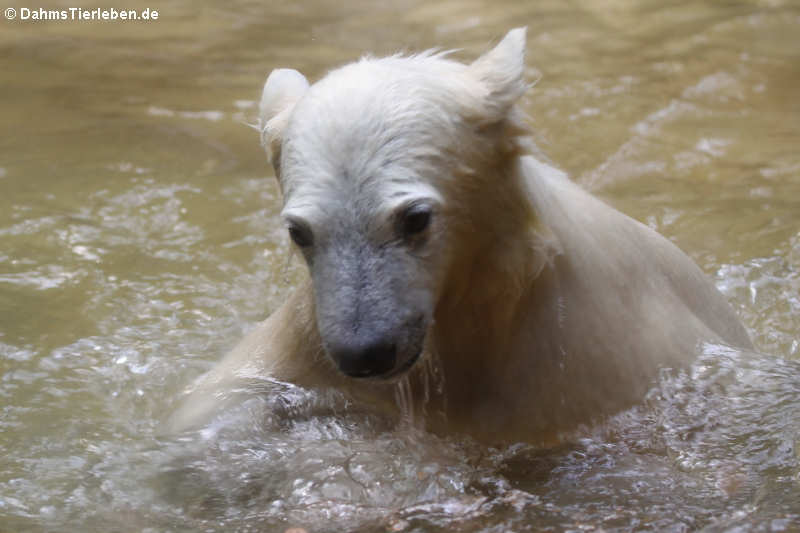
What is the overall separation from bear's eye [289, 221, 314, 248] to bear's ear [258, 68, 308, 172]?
16.4 inches

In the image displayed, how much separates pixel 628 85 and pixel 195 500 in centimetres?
534

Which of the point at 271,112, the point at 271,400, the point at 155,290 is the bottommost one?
the point at 271,400

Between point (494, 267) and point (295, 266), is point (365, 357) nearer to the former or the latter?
point (494, 267)

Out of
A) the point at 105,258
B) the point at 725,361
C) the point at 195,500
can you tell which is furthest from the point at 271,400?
the point at 105,258

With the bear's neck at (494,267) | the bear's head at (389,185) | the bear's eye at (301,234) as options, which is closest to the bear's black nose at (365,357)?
the bear's head at (389,185)

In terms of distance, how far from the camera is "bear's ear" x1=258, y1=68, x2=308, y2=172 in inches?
151

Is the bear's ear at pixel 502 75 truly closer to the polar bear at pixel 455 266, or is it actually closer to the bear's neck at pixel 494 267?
the polar bear at pixel 455 266

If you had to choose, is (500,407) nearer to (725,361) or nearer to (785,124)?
(725,361)

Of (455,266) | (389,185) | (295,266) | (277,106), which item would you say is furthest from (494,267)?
(295,266)

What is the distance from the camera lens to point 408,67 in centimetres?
375

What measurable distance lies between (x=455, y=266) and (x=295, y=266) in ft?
9.32

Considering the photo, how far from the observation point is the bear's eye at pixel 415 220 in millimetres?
Answer: 3406

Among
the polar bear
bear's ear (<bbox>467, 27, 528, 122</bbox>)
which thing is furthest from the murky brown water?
bear's ear (<bbox>467, 27, 528, 122</bbox>)

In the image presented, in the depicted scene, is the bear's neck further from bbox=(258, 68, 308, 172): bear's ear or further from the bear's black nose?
bbox=(258, 68, 308, 172): bear's ear
